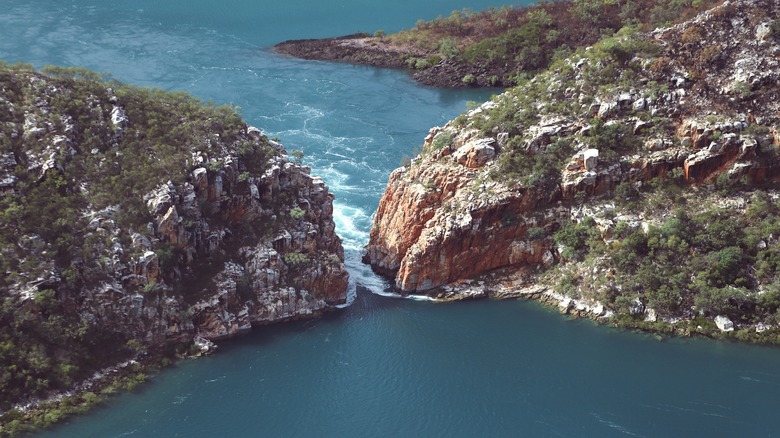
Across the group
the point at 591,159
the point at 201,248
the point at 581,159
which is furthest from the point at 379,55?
the point at 201,248

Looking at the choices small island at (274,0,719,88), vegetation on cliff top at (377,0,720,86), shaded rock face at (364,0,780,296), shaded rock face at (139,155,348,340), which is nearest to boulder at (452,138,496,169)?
shaded rock face at (364,0,780,296)

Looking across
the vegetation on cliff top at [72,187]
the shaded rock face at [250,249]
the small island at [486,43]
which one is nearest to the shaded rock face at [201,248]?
the shaded rock face at [250,249]

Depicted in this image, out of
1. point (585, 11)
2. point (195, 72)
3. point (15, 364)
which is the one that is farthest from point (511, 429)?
point (585, 11)

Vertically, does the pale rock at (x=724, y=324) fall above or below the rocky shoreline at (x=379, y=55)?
below

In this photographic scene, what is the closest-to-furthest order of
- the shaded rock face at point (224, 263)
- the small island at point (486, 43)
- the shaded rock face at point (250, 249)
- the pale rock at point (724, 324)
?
the shaded rock face at point (224, 263) → the shaded rock face at point (250, 249) → the pale rock at point (724, 324) → the small island at point (486, 43)

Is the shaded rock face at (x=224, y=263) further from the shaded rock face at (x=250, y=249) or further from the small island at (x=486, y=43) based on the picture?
the small island at (x=486, y=43)

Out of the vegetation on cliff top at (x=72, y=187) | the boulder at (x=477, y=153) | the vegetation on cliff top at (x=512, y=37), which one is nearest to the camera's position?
the vegetation on cliff top at (x=72, y=187)

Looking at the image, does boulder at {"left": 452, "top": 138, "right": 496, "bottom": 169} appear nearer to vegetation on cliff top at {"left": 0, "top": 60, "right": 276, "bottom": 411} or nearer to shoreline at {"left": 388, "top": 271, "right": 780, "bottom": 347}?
shoreline at {"left": 388, "top": 271, "right": 780, "bottom": 347}

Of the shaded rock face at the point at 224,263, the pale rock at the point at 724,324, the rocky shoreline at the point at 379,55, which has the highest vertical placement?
the rocky shoreline at the point at 379,55
